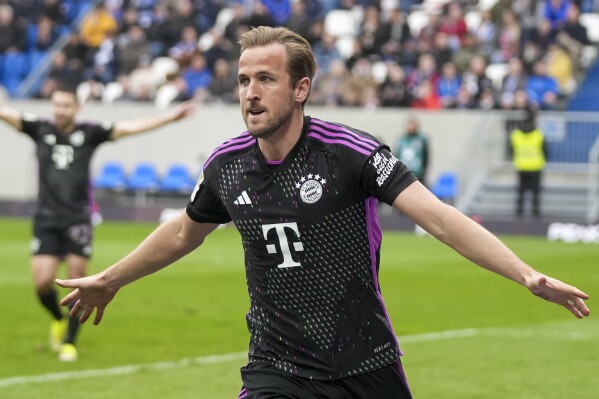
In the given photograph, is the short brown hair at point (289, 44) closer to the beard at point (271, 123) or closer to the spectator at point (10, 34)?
the beard at point (271, 123)

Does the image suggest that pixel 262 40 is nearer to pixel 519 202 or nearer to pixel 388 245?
pixel 388 245

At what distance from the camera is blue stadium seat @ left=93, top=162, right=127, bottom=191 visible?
1259 inches

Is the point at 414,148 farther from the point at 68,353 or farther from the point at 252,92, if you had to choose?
the point at 252,92

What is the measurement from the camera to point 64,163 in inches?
486

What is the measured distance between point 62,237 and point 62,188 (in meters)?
0.47

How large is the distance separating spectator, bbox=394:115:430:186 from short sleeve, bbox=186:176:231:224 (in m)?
21.3

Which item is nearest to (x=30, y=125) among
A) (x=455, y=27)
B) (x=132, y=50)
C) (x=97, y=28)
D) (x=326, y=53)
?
(x=326, y=53)

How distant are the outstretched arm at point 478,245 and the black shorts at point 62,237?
7.11m

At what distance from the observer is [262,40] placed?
5559 millimetres

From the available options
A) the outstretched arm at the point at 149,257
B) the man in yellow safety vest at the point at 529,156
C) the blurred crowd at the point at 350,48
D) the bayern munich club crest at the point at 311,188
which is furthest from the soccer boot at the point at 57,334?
the man in yellow safety vest at the point at 529,156

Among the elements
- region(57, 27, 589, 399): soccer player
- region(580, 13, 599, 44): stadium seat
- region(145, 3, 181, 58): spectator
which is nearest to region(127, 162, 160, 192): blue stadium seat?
region(145, 3, 181, 58): spectator

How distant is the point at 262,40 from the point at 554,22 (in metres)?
25.4

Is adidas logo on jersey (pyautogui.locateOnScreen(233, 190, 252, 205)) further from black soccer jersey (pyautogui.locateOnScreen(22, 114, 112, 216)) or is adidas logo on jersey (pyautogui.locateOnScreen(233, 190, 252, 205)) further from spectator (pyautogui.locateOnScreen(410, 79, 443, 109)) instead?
spectator (pyautogui.locateOnScreen(410, 79, 443, 109))

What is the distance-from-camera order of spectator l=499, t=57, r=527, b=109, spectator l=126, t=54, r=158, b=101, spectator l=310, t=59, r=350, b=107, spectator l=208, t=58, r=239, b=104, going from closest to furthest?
spectator l=499, t=57, r=527, b=109 → spectator l=310, t=59, r=350, b=107 → spectator l=208, t=58, r=239, b=104 → spectator l=126, t=54, r=158, b=101
